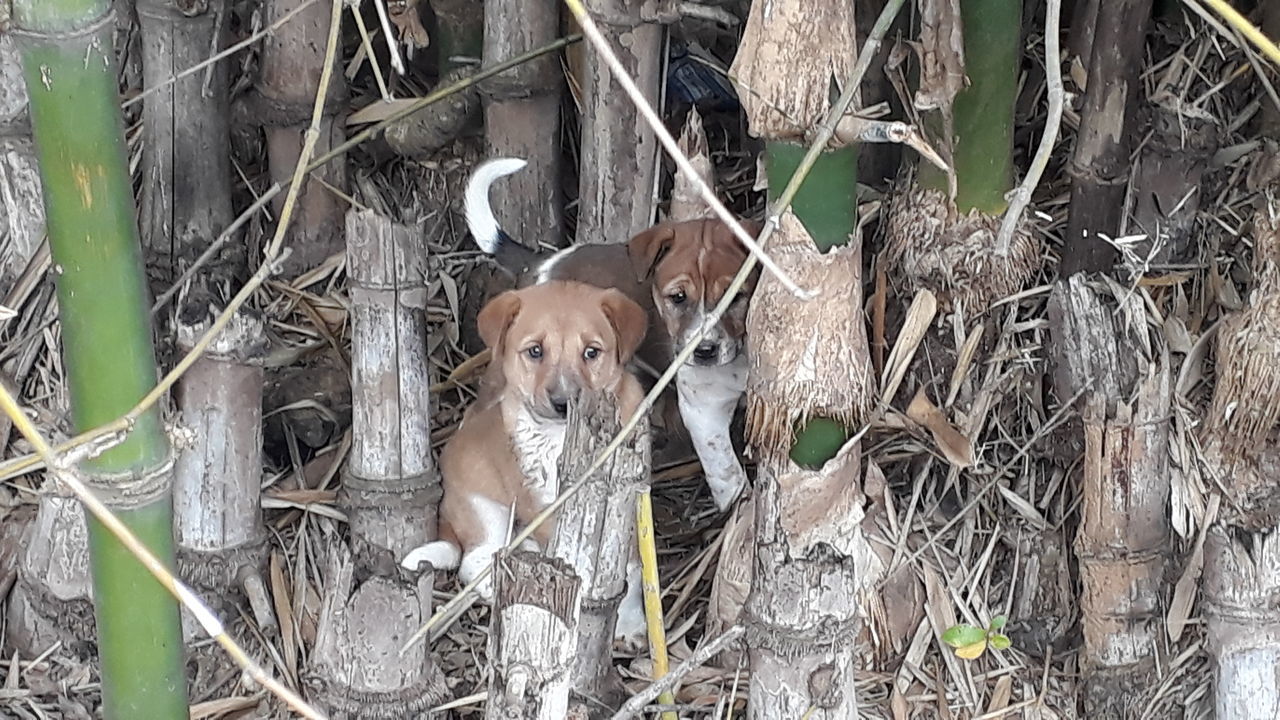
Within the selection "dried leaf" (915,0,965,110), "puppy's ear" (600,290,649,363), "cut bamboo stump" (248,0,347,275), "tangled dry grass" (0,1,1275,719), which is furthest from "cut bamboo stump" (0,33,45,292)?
"dried leaf" (915,0,965,110)

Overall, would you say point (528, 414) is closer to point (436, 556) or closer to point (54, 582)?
point (436, 556)

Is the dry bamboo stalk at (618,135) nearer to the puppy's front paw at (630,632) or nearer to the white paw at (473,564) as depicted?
the white paw at (473,564)

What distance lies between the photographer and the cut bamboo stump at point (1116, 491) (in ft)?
8.16

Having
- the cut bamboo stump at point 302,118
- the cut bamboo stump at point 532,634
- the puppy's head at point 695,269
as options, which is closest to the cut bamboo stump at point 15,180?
the cut bamboo stump at point 302,118

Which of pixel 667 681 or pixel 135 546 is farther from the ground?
pixel 135 546

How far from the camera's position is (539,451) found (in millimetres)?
3117

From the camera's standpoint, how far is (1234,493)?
8.15 ft

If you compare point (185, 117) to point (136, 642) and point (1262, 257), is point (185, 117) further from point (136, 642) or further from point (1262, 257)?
point (1262, 257)

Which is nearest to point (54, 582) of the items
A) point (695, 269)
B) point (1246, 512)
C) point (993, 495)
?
point (695, 269)

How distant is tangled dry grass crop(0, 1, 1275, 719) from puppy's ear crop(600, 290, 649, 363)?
17.9 inches

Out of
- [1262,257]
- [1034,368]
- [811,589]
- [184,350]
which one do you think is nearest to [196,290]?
[184,350]

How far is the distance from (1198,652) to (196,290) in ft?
6.36

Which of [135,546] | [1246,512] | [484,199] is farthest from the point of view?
[484,199]

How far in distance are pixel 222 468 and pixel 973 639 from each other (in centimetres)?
144
